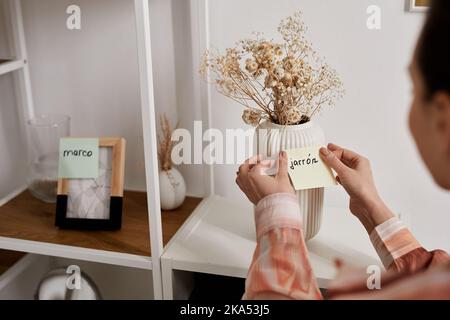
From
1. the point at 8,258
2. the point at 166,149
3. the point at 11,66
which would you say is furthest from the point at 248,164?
the point at 8,258

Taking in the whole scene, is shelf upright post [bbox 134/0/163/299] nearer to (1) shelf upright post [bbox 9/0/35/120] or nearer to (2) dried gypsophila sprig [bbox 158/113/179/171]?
(2) dried gypsophila sprig [bbox 158/113/179/171]

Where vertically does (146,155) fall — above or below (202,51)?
below

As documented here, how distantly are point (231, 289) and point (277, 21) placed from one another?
2.28ft

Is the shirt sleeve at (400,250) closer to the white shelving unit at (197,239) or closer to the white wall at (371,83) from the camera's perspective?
the white shelving unit at (197,239)

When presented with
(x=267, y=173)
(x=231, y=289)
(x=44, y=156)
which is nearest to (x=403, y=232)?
(x=267, y=173)

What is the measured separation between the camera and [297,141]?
123 cm

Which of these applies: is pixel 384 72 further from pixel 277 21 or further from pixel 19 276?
pixel 19 276

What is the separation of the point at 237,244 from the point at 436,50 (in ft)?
2.94

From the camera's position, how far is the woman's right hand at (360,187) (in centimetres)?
117

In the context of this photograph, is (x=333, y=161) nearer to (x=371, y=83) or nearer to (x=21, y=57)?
(x=371, y=83)

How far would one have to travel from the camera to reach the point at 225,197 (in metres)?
1.65

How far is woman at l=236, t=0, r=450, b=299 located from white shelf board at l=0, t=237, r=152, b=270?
1.09ft

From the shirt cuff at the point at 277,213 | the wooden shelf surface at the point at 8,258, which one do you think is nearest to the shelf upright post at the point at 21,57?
the wooden shelf surface at the point at 8,258
